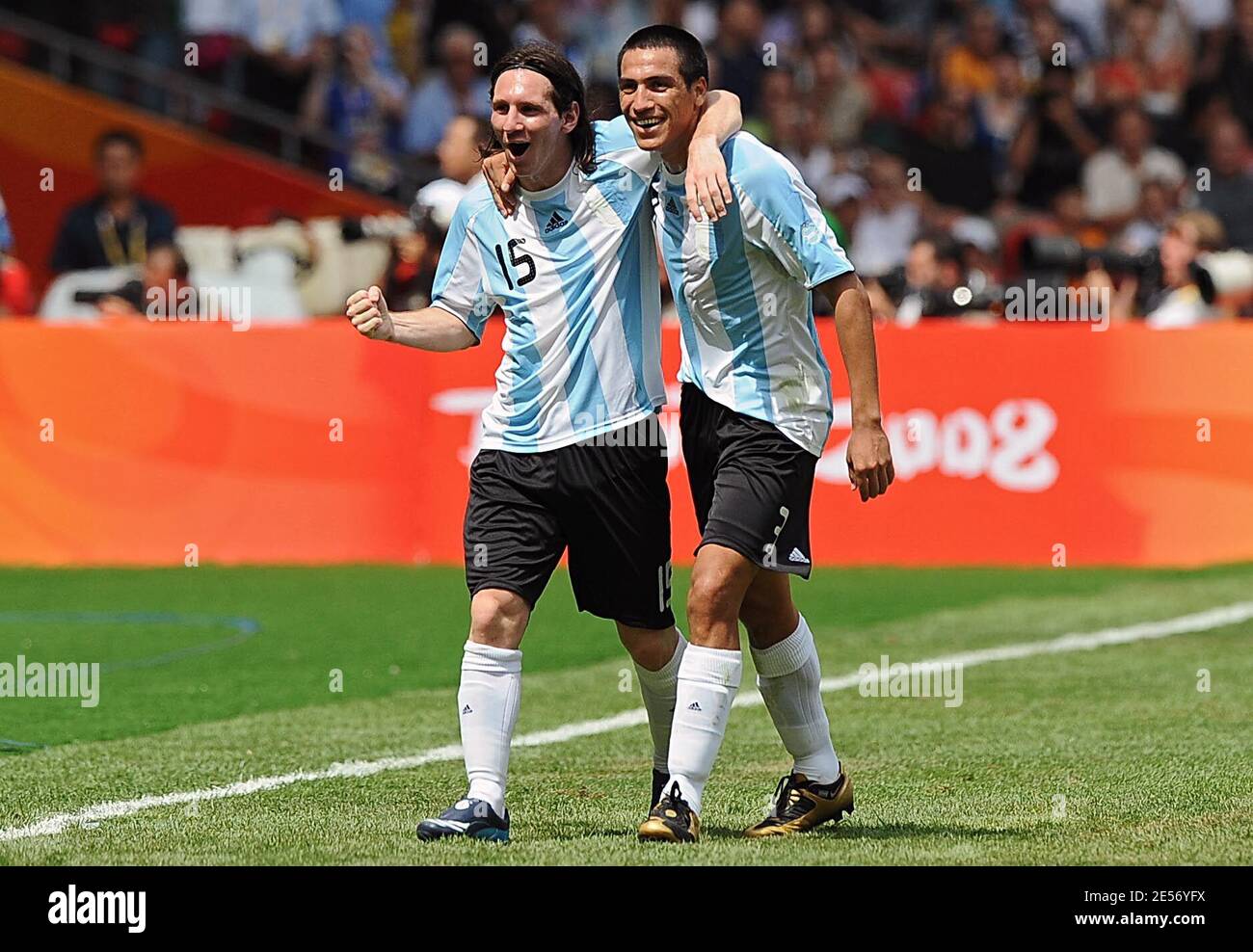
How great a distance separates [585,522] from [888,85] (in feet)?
51.0

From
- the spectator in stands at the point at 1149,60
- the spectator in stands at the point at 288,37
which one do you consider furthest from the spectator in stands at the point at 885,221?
the spectator in stands at the point at 288,37

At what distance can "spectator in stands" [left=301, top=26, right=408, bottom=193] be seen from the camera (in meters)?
21.1

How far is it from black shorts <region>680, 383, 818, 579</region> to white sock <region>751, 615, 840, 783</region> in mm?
370

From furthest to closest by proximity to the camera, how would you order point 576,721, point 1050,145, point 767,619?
point 1050,145
point 576,721
point 767,619

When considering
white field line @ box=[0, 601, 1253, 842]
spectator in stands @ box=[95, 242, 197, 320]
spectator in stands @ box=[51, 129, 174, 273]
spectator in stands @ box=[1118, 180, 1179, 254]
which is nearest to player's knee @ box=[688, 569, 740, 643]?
white field line @ box=[0, 601, 1253, 842]

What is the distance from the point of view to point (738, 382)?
6832mm

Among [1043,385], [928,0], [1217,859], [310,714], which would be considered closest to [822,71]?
[928,0]

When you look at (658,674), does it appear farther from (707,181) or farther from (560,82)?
(560,82)

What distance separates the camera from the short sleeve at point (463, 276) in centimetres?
711

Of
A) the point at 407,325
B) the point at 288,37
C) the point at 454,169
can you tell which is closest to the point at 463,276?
the point at 407,325

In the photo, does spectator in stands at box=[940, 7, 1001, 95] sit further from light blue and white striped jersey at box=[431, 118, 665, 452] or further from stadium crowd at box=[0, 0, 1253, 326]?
light blue and white striped jersey at box=[431, 118, 665, 452]

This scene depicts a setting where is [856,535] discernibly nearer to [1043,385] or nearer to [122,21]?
[1043,385]

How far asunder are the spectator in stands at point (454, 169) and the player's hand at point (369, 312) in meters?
6.03

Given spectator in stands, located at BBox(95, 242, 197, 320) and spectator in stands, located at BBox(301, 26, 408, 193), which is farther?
spectator in stands, located at BBox(301, 26, 408, 193)
